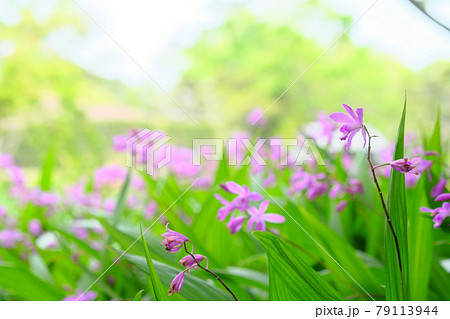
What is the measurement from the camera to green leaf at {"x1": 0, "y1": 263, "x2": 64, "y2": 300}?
0.67m

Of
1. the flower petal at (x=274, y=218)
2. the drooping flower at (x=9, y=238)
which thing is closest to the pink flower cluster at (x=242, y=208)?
the flower petal at (x=274, y=218)

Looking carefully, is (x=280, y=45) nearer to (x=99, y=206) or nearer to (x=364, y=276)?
(x=99, y=206)

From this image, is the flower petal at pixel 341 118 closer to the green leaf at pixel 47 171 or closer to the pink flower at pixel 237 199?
the pink flower at pixel 237 199

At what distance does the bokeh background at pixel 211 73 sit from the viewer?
16.9 ft

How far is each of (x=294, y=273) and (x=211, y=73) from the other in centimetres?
613

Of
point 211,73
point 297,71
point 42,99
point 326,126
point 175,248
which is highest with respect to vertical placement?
point 211,73

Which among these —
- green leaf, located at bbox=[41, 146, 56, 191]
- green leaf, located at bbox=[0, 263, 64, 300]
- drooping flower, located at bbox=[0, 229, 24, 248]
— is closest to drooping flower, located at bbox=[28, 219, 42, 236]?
drooping flower, located at bbox=[0, 229, 24, 248]

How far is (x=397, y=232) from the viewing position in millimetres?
346

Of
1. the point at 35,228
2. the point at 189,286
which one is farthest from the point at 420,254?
the point at 35,228

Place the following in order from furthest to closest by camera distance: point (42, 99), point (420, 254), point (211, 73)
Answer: point (211, 73) < point (42, 99) < point (420, 254)

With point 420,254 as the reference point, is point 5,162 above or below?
above

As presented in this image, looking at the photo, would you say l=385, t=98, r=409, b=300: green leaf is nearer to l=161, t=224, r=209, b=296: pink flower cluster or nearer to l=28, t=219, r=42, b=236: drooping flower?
l=161, t=224, r=209, b=296: pink flower cluster

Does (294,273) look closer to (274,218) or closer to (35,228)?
(274,218)
